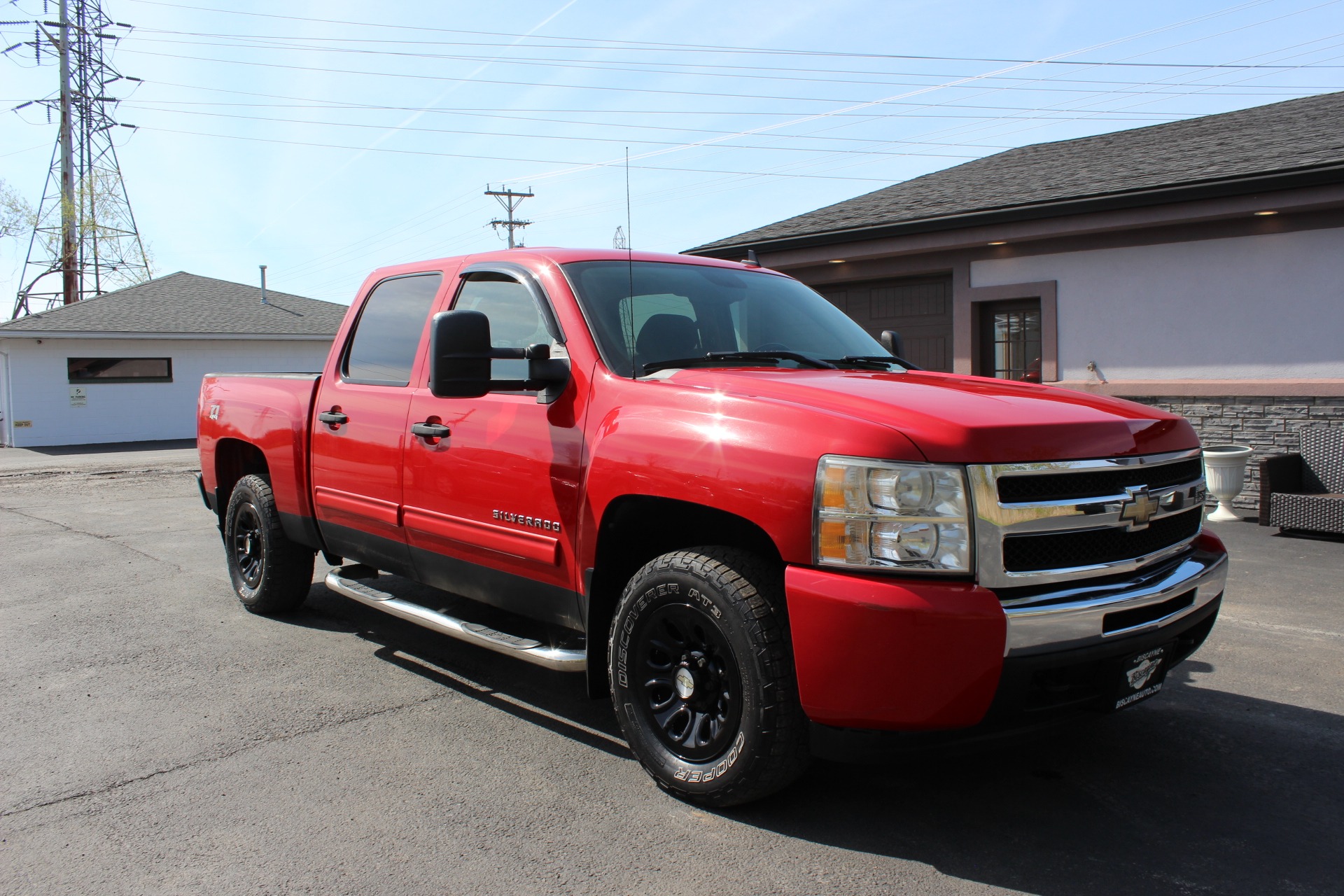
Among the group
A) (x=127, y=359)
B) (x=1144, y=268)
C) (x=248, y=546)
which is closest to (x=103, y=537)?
(x=248, y=546)

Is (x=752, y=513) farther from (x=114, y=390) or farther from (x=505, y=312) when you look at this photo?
(x=114, y=390)

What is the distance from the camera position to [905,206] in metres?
12.8

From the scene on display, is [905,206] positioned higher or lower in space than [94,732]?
higher

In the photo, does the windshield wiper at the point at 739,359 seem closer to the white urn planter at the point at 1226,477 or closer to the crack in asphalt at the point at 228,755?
the crack in asphalt at the point at 228,755

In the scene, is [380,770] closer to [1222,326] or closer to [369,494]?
[369,494]

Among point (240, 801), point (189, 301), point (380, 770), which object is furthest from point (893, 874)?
point (189, 301)

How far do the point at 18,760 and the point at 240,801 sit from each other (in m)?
1.11

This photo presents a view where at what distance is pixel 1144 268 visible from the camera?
10.7 metres

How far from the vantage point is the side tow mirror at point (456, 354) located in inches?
139

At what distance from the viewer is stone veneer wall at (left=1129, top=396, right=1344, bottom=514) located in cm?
965

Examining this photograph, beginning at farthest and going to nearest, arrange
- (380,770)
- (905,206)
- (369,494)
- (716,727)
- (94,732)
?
(905,206) < (369,494) < (94,732) < (380,770) < (716,727)

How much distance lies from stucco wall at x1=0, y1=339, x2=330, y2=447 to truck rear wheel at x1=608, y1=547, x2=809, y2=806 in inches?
923

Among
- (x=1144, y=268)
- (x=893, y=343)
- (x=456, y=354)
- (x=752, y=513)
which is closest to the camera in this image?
A: (x=752, y=513)

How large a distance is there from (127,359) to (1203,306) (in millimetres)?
26063
